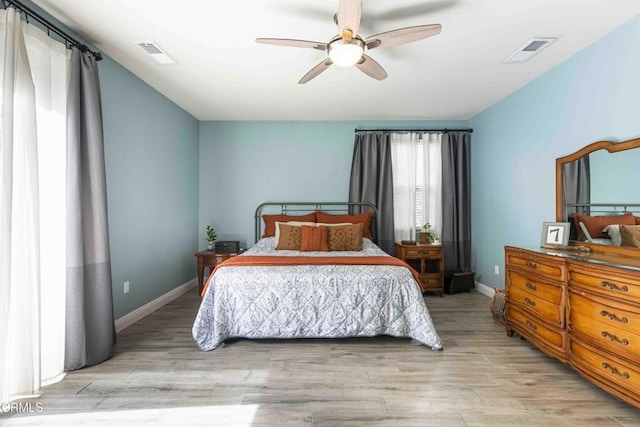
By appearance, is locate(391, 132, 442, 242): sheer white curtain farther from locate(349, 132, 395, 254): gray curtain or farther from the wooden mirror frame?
the wooden mirror frame

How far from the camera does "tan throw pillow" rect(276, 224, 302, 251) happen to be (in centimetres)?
366

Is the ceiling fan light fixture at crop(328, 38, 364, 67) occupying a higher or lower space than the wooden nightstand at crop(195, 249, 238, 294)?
higher

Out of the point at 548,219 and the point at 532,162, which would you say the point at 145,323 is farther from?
the point at 532,162

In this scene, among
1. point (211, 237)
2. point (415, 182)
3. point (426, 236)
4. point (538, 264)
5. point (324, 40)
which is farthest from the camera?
point (415, 182)

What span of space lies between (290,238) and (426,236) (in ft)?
6.53

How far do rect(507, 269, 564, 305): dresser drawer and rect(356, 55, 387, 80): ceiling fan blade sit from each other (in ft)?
6.87

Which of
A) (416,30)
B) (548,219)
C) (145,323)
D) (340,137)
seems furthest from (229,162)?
(548,219)

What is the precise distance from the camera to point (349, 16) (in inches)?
71.8

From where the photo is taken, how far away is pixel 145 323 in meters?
3.04

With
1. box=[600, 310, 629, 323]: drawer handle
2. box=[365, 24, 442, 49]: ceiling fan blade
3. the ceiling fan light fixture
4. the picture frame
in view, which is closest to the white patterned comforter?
box=[600, 310, 629, 323]: drawer handle

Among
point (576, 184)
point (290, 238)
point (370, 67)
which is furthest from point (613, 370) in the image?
point (290, 238)

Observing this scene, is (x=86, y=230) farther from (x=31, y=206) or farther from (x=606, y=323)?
(x=606, y=323)

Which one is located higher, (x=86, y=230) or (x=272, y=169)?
(x=272, y=169)

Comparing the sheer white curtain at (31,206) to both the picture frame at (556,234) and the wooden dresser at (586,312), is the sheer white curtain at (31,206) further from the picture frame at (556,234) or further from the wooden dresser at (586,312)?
the picture frame at (556,234)
